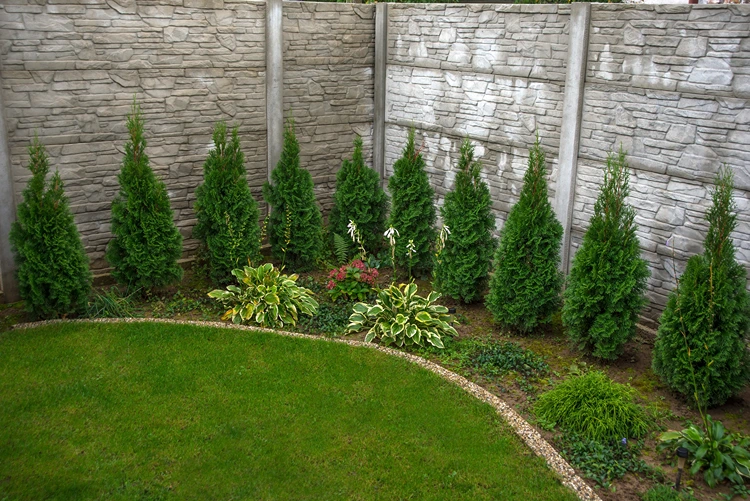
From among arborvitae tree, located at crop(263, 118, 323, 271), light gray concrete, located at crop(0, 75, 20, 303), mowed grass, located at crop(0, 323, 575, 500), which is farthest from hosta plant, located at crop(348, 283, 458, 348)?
light gray concrete, located at crop(0, 75, 20, 303)

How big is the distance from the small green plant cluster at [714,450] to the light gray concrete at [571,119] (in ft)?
9.63

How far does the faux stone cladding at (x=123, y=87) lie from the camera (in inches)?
304

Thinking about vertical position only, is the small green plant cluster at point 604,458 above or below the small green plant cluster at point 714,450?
below

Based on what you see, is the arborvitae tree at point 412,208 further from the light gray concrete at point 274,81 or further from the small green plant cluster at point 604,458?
the small green plant cluster at point 604,458

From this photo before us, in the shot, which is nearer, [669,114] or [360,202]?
[669,114]

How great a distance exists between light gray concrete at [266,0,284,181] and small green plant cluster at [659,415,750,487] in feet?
19.6

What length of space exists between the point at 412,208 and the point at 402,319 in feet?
6.27

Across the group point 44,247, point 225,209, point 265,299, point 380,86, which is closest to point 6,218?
point 44,247

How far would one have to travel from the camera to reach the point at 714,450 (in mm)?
5223

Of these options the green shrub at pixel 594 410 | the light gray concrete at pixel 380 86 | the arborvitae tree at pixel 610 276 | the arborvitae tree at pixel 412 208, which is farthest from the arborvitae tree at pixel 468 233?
the light gray concrete at pixel 380 86

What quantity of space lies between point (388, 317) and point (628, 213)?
8.00 feet

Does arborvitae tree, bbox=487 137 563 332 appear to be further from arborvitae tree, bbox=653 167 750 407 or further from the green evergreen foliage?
the green evergreen foliage

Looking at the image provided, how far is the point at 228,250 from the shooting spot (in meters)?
8.30

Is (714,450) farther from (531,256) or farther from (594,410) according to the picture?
(531,256)
